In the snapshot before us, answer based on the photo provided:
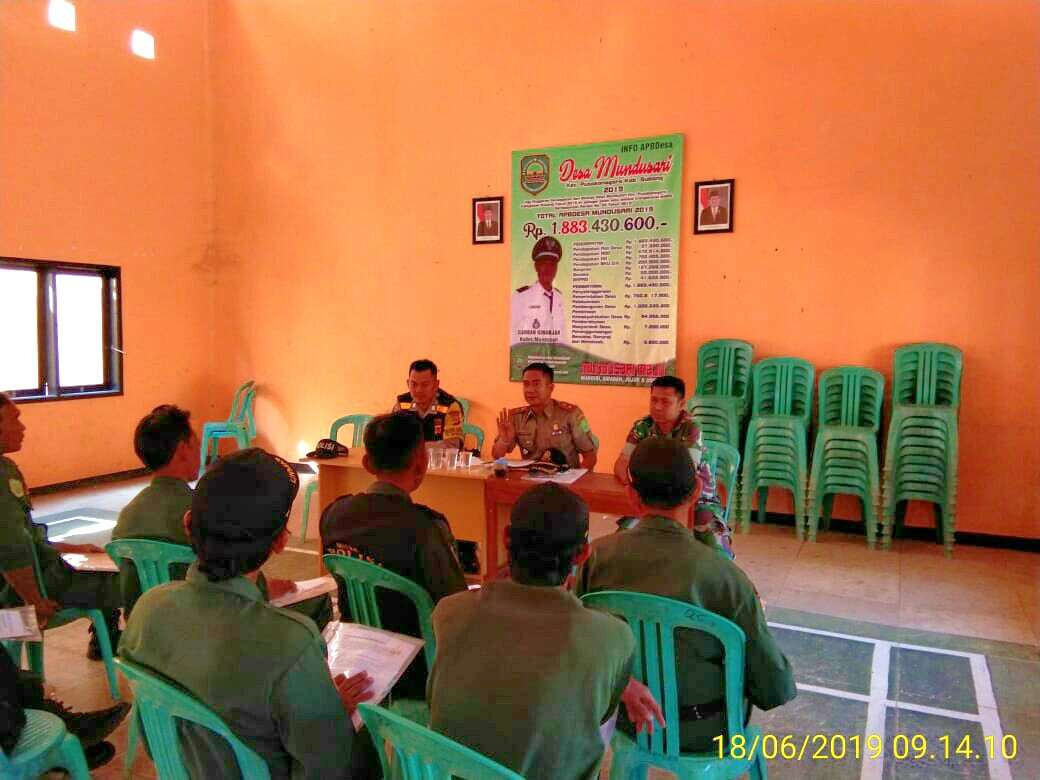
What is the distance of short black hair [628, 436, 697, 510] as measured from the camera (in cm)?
177

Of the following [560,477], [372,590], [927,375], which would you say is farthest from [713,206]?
[372,590]

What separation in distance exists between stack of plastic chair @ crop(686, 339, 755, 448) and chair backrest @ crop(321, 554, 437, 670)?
352 centimetres

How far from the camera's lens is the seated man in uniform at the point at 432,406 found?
163 inches

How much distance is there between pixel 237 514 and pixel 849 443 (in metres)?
4.34

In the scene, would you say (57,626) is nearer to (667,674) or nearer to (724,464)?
(667,674)

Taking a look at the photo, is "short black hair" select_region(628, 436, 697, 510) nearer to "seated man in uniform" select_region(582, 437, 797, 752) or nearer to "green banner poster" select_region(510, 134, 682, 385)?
"seated man in uniform" select_region(582, 437, 797, 752)

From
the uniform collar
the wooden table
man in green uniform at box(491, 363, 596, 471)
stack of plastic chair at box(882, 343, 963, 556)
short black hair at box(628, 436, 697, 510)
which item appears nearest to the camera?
the uniform collar

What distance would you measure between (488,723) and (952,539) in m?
4.39

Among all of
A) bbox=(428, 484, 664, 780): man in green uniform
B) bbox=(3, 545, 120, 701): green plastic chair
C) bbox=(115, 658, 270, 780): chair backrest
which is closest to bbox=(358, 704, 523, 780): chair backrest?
bbox=(428, 484, 664, 780): man in green uniform

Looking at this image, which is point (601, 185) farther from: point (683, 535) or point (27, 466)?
point (27, 466)

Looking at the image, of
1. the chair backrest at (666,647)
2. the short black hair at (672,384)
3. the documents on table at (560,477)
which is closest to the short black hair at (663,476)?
the chair backrest at (666,647)

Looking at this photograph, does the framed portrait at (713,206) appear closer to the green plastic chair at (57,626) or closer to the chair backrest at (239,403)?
the green plastic chair at (57,626)

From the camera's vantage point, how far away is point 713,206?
210 inches

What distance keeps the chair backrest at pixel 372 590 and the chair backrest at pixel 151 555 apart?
1.80ft
